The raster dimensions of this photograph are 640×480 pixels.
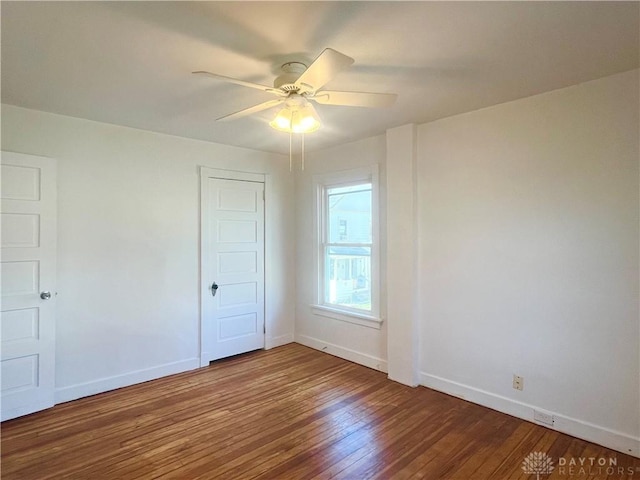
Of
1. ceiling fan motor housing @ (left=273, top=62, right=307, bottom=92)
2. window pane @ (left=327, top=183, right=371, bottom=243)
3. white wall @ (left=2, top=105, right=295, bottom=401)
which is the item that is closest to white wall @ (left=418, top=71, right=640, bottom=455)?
window pane @ (left=327, top=183, right=371, bottom=243)

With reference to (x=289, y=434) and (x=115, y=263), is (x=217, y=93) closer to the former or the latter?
(x=115, y=263)

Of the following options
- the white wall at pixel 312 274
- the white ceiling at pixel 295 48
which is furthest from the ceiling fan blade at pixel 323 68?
the white wall at pixel 312 274

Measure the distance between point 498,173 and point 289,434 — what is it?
262 cm

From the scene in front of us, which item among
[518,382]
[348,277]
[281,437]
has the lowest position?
[281,437]

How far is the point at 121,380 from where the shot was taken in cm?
347

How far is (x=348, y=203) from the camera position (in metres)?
4.37

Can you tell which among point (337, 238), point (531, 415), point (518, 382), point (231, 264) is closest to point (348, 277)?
point (337, 238)

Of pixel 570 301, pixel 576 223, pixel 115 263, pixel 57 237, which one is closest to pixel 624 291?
pixel 570 301

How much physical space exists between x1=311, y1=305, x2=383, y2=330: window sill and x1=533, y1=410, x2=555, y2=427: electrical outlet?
1.55m

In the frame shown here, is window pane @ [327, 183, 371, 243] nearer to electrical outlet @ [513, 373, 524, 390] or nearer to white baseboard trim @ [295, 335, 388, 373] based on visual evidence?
white baseboard trim @ [295, 335, 388, 373]

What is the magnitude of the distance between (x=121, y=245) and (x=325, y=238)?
2.26 metres

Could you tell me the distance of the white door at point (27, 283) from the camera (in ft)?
9.27

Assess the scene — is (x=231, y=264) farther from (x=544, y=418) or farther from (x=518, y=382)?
(x=544, y=418)

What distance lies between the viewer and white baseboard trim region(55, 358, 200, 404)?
125 inches
